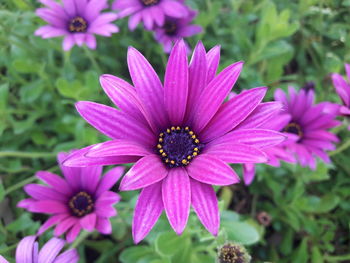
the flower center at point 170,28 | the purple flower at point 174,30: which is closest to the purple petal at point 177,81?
the purple flower at point 174,30

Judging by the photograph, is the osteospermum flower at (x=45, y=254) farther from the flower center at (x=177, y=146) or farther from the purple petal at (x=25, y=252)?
the flower center at (x=177, y=146)

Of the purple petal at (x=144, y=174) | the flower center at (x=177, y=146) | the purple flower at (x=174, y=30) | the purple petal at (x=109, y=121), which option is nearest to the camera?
the purple petal at (x=144, y=174)

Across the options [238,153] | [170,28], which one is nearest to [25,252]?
[238,153]

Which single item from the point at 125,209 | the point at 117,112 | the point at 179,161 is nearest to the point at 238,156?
the point at 179,161

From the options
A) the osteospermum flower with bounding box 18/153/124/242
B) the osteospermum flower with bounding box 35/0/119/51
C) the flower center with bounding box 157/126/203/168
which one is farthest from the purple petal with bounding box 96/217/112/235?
the osteospermum flower with bounding box 35/0/119/51

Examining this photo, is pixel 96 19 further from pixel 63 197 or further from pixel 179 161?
pixel 179 161

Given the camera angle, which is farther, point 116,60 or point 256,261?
point 116,60
